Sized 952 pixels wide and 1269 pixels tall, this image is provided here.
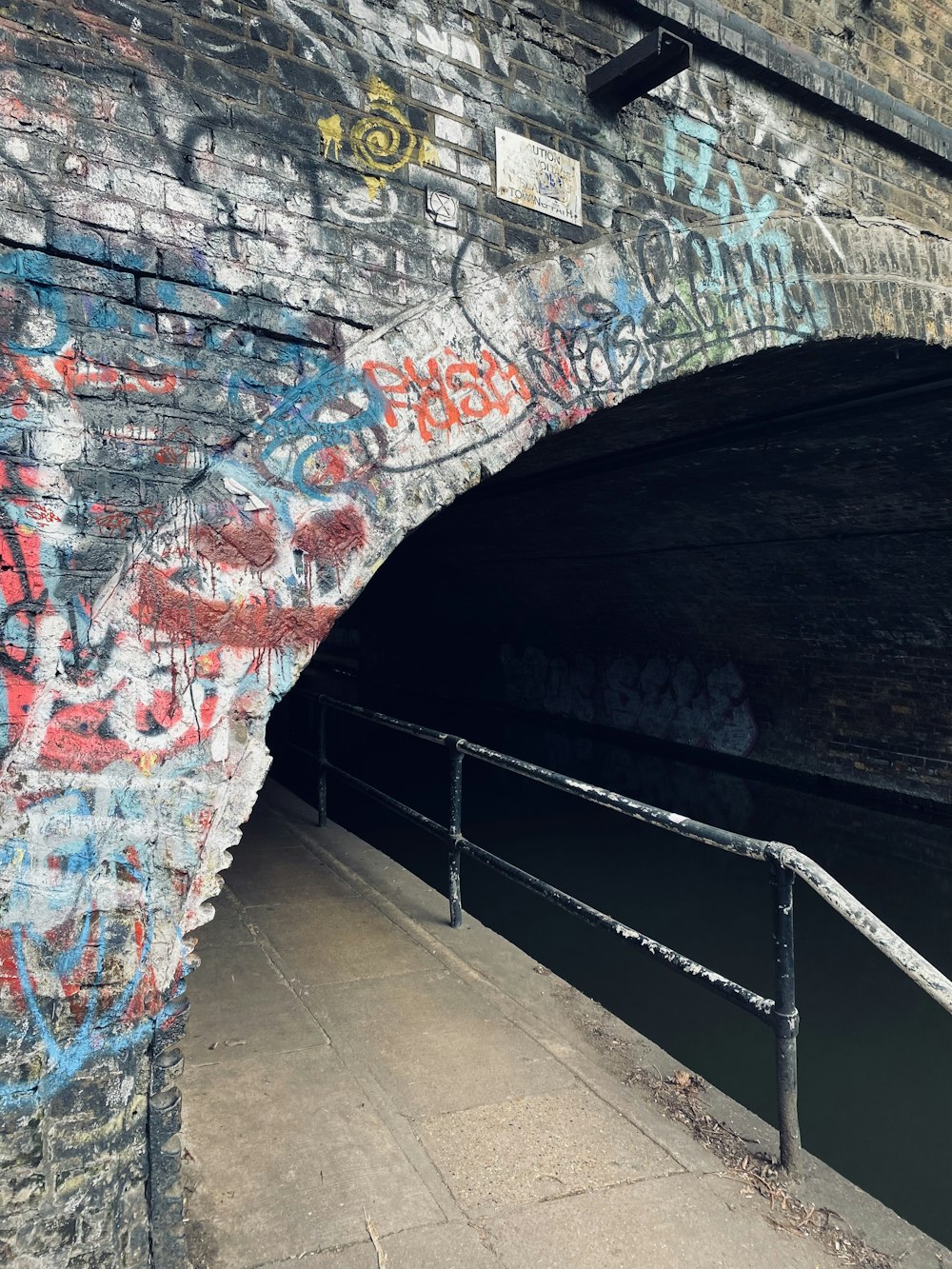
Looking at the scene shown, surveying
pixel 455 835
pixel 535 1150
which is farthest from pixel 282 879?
pixel 535 1150

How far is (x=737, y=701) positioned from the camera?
10688mm

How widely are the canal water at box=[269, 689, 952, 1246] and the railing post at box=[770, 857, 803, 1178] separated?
1.29m

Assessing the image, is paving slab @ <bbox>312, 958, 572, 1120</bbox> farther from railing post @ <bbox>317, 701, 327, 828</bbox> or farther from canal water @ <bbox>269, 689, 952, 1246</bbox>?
railing post @ <bbox>317, 701, 327, 828</bbox>

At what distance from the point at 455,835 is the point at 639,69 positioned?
3.31 m

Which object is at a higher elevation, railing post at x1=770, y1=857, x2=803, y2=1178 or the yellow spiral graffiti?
the yellow spiral graffiti

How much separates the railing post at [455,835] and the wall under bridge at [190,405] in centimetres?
166

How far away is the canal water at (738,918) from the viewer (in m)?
4.21

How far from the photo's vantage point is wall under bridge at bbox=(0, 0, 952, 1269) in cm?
230

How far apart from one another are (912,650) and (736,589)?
1901 mm

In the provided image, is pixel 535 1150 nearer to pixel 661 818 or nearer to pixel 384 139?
pixel 661 818

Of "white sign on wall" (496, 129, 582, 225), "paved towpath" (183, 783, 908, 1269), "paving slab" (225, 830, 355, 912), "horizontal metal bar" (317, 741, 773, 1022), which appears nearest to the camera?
"paved towpath" (183, 783, 908, 1269)

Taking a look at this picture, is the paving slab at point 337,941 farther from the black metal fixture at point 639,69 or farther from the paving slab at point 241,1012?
the black metal fixture at point 639,69

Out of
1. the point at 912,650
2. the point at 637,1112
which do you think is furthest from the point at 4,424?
the point at 912,650

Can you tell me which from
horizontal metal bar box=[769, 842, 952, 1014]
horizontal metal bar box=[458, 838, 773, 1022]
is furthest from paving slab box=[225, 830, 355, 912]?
horizontal metal bar box=[769, 842, 952, 1014]
